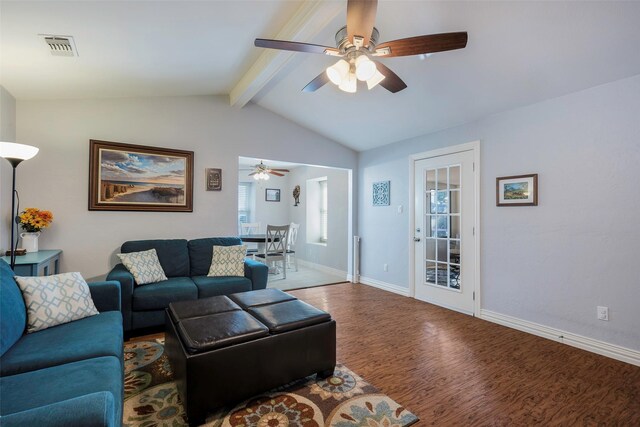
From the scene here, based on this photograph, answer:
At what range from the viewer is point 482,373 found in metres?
2.29

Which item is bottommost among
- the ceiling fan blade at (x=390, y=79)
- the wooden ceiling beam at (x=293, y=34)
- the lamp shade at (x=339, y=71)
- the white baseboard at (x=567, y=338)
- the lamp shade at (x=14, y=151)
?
the white baseboard at (x=567, y=338)

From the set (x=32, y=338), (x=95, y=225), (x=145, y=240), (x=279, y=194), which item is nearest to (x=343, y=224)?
(x=279, y=194)

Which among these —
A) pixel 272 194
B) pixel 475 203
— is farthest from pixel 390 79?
pixel 272 194

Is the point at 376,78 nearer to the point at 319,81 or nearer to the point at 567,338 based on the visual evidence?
the point at 319,81

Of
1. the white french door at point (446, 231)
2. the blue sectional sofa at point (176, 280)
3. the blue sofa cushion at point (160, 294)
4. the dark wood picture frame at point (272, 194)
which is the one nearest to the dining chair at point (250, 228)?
the dark wood picture frame at point (272, 194)

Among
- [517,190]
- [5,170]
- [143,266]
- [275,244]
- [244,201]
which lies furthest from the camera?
[244,201]

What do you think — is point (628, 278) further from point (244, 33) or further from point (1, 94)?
point (1, 94)

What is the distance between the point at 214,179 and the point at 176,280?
1.46m

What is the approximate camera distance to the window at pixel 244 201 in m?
7.47

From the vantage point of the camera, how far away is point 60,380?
1.31 meters

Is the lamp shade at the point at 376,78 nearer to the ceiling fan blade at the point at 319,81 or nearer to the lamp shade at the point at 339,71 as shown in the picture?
the lamp shade at the point at 339,71

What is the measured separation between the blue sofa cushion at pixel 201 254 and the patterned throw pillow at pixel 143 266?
1.29 feet

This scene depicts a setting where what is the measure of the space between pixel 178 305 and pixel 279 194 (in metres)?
5.60

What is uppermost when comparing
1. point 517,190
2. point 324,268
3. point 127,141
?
point 127,141
